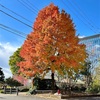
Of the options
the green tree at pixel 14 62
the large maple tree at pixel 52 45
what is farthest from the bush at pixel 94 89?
the green tree at pixel 14 62

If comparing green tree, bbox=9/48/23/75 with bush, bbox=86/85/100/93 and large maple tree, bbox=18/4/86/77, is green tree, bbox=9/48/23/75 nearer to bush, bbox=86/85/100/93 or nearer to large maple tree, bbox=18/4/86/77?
bush, bbox=86/85/100/93

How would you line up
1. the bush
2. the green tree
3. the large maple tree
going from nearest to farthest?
1. the large maple tree
2. the bush
3. the green tree

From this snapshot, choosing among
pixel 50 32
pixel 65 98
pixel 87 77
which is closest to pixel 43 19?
pixel 50 32

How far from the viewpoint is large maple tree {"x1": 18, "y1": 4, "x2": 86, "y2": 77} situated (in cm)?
2969

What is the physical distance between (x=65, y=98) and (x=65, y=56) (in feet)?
16.8

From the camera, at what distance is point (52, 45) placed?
29.7 m

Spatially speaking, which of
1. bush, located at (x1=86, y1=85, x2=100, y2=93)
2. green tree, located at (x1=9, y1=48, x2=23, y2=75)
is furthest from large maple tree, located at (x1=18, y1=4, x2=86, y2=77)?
green tree, located at (x1=9, y1=48, x2=23, y2=75)

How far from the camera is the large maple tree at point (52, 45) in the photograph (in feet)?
97.4

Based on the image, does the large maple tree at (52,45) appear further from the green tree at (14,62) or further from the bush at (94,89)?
the green tree at (14,62)

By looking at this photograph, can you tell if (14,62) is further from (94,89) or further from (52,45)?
(52,45)

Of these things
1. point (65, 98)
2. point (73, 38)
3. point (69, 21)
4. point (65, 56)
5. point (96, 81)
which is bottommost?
point (65, 98)

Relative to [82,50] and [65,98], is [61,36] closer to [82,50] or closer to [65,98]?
[82,50]

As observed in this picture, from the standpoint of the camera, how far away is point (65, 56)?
3019 cm

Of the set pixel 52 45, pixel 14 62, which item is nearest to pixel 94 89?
pixel 52 45
